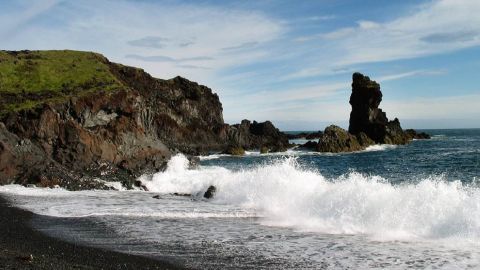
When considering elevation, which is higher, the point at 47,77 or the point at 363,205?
the point at 47,77

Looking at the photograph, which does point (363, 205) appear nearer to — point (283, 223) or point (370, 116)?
point (283, 223)

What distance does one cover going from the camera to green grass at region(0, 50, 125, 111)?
53.2 meters

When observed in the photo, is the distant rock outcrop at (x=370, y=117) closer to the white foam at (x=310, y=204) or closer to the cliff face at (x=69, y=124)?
the cliff face at (x=69, y=124)

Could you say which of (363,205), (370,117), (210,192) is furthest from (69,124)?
(370,117)

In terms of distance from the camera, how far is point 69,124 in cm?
3909

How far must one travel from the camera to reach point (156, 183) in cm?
3697

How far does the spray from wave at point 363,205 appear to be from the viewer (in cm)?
1795

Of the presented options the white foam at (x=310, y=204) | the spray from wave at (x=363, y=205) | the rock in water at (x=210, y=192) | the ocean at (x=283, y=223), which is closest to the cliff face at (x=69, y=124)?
the white foam at (x=310, y=204)

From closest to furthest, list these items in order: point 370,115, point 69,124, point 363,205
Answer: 1. point 363,205
2. point 69,124
3. point 370,115

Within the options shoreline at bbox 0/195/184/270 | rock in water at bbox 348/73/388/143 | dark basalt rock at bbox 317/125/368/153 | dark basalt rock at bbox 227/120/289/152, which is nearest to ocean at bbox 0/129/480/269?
shoreline at bbox 0/195/184/270

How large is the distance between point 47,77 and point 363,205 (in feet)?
181

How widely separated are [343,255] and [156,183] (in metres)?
24.3

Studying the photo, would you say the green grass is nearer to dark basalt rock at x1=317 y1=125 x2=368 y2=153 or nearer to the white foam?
the white foam

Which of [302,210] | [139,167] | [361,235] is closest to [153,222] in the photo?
[302,210]
